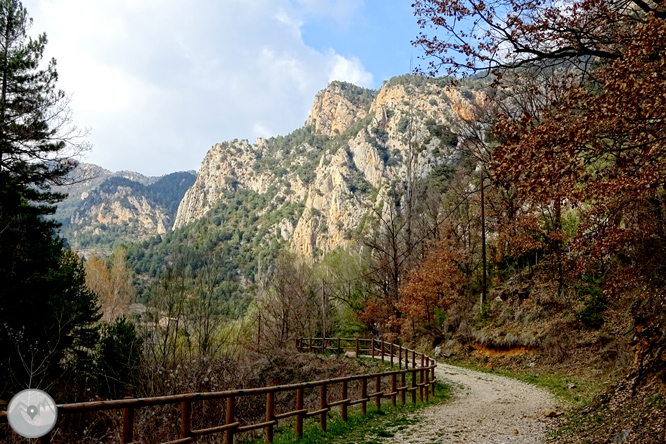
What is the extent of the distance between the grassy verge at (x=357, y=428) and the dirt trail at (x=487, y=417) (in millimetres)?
305

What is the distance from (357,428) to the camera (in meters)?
9.72

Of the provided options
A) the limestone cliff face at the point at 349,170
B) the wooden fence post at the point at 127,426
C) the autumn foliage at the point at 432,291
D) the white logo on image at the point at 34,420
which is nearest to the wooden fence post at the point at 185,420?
the wooden fence post at the point at 127,426

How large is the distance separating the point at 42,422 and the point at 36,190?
18923 millimetres

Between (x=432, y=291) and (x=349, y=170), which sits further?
(x=349, y=170)

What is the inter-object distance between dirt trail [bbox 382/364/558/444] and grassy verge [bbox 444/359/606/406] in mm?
481

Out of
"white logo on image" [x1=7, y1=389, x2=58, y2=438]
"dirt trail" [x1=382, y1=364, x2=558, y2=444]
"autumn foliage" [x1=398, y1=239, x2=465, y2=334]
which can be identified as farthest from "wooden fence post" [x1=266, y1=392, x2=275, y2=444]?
"autumn foliage" [x1=398, y1=239, x2=465, y2=334]

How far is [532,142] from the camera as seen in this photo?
6.00 meters

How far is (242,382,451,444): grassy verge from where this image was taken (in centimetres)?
841

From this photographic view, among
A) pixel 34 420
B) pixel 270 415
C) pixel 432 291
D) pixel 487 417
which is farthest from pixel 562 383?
pixel 34 420

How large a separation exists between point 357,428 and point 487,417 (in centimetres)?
345

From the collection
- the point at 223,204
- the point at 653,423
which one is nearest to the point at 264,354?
the point at 653,423

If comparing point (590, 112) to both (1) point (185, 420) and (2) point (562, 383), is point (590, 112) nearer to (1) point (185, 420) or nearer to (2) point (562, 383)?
(1) point (185, 420)

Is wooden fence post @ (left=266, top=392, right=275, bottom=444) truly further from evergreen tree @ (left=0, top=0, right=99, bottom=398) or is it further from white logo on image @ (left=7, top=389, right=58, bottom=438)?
evergreen tree @ (left=0, top=0, right=99, bottom=398)

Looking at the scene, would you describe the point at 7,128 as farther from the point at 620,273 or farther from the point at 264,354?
the point at 620,273
